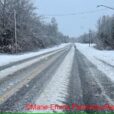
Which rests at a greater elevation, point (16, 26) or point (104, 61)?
point (16, 26)

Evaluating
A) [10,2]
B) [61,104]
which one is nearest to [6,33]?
[10,2]

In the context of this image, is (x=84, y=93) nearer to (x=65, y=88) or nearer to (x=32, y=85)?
(x=65, y=88)

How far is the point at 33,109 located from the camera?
8.00m

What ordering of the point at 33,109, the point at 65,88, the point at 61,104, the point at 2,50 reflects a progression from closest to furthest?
the point at 33,109 → the point at 61,104 → the point at 65,88 → the point at 2,50

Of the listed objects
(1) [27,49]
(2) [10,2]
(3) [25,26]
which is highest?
(2) [10,2]

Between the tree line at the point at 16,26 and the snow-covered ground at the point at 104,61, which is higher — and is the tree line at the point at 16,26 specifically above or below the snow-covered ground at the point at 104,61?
above

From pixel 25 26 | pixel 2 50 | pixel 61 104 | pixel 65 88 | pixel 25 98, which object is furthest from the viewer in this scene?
pixel 25 26

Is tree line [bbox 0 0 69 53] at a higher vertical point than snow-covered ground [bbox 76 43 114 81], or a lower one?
higher

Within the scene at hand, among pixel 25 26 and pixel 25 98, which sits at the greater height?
pixel 25 26

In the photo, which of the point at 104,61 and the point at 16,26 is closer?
the point at 104,61

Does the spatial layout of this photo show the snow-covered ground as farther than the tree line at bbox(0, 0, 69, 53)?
No

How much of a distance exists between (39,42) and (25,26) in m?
13.9

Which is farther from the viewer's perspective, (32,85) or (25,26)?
(25,26)

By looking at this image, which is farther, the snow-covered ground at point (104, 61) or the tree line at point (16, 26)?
the tree line at point (16, 26)
